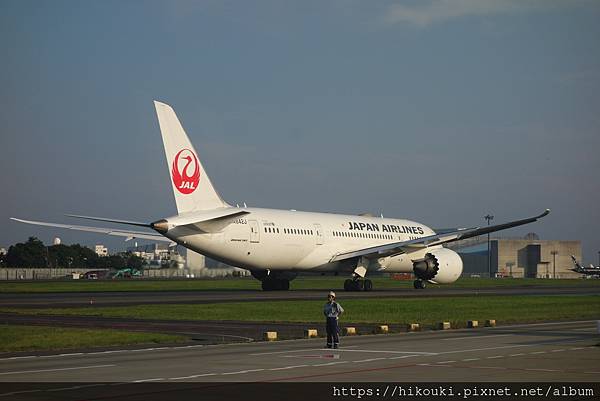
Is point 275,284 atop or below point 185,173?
below

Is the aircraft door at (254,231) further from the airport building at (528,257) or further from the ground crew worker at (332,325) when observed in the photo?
the airport building at (528,257)

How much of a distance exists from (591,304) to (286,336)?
85.6 feet

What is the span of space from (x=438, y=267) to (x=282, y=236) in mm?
14323

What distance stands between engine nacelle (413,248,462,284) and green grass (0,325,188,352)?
40.7 m

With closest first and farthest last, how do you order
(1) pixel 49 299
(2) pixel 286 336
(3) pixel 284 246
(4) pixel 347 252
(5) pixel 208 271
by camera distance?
(2) pixel 286 336 < (1) pixel 49 299 < (3) pixel 284 246 < (4) pixel 347 252 < (5) pixel 208 271

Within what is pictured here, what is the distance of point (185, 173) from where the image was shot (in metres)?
53.7

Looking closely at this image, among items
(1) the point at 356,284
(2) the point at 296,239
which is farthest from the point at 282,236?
(1) the point at 356,284

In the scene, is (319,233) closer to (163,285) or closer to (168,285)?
(168,285)

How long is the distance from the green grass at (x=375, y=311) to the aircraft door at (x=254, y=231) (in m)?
9.40

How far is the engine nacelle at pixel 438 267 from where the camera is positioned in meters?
67.4

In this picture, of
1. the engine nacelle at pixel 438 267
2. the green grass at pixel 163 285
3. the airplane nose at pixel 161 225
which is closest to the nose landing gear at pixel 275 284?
the green grass at pixel 163 285

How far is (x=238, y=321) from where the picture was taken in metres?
35.6
